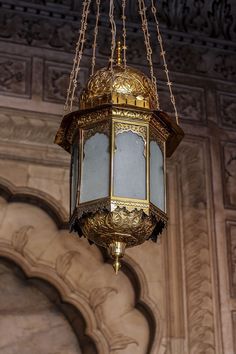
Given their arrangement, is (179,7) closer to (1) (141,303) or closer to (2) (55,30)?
(2) (55,30)

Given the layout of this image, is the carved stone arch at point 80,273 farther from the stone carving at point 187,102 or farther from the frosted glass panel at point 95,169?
the frosted glass panel at point 95,169

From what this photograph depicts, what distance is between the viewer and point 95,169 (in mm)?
2891

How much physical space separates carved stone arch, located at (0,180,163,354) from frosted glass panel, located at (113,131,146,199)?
5.15ft

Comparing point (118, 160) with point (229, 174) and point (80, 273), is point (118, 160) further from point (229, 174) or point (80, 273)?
point (229, 174)

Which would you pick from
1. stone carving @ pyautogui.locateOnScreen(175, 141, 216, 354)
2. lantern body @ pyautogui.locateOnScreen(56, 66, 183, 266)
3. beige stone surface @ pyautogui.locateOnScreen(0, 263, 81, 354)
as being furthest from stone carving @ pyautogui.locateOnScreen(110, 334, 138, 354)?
lantern body @ pyautogui.locateOnScreen(56, 66, 183, 266)

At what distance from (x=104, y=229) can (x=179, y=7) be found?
2.68 meters

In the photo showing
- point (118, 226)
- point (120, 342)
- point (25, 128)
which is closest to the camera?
point (118, 226)

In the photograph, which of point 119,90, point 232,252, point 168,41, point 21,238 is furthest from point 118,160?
point 168,41

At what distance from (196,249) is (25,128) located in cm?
117

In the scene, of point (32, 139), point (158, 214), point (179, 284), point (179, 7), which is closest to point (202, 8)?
point (179, 7)

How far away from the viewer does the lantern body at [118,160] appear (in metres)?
2.83

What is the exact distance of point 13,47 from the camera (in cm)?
481

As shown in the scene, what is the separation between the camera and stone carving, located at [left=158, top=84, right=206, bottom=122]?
500 cm

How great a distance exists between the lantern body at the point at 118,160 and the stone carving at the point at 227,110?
1.99 meters
